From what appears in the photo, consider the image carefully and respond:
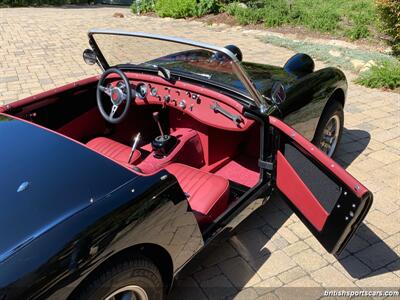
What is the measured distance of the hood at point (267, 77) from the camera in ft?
10.1

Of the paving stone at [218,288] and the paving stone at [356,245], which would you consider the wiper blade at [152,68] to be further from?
the paving stone at [356,245]

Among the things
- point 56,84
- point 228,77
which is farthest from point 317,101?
point 56,84

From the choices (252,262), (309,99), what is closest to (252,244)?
(252,262)

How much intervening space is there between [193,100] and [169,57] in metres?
0.48

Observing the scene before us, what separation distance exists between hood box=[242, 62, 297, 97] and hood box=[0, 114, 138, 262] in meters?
1.53

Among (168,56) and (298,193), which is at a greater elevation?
(168,56)

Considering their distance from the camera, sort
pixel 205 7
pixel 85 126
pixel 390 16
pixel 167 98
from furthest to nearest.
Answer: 1. pixel 205 7
2. pixel 390 16
3. pixel 85 126
4. pixel 167 98

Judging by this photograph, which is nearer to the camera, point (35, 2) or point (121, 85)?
point (121, 85)

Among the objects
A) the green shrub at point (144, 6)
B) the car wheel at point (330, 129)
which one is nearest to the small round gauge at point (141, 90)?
the car wheel at point (330, 129)

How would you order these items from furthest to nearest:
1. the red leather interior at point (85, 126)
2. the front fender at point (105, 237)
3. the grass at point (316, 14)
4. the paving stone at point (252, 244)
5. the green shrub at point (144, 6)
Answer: the green shrub at point (144, 6)
the grass at point (316, 14)
the red leather interior at point (85, 126)
the paving stone at point (252, 244)
the front fender at point (105, 237)

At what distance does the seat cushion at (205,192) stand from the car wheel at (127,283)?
59cm

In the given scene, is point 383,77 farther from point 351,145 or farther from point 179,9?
point 179,9

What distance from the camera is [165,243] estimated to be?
195 cm

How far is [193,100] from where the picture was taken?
9.57 feet
